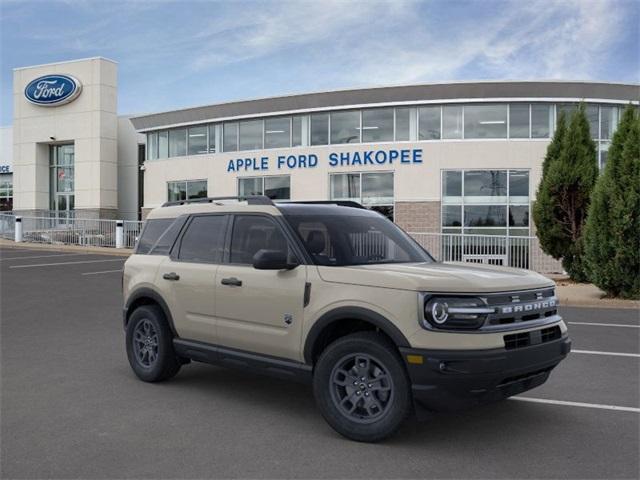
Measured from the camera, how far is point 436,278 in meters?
4.48

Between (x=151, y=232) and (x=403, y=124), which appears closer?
(x=151, y=232)

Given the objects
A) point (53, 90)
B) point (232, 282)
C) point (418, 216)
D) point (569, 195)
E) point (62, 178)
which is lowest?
point (232, 282)

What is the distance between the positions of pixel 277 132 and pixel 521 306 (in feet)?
79.3

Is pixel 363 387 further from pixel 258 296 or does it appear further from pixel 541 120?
pixel 541 120

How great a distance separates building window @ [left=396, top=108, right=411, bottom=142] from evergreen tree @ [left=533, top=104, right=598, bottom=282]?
9.24m

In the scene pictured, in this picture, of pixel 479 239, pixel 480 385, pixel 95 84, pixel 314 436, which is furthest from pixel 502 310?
pixel 95 84

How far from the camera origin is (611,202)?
43.2 ft

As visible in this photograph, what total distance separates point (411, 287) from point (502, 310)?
0.66 meters

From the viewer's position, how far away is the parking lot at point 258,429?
4121 mm

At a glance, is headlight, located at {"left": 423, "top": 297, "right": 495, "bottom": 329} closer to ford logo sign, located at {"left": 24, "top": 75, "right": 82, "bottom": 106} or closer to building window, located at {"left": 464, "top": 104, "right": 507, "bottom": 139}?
building window, located at {"left": 464, "top": 104, "right": 507, "bottom": 139}

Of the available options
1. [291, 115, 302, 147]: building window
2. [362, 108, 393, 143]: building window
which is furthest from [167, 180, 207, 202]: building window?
[362, 108, 393, 143]: building window

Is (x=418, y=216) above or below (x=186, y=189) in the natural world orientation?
below

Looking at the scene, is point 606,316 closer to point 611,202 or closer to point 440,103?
point 611,202

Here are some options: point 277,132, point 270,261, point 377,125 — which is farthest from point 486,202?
point 270,261
